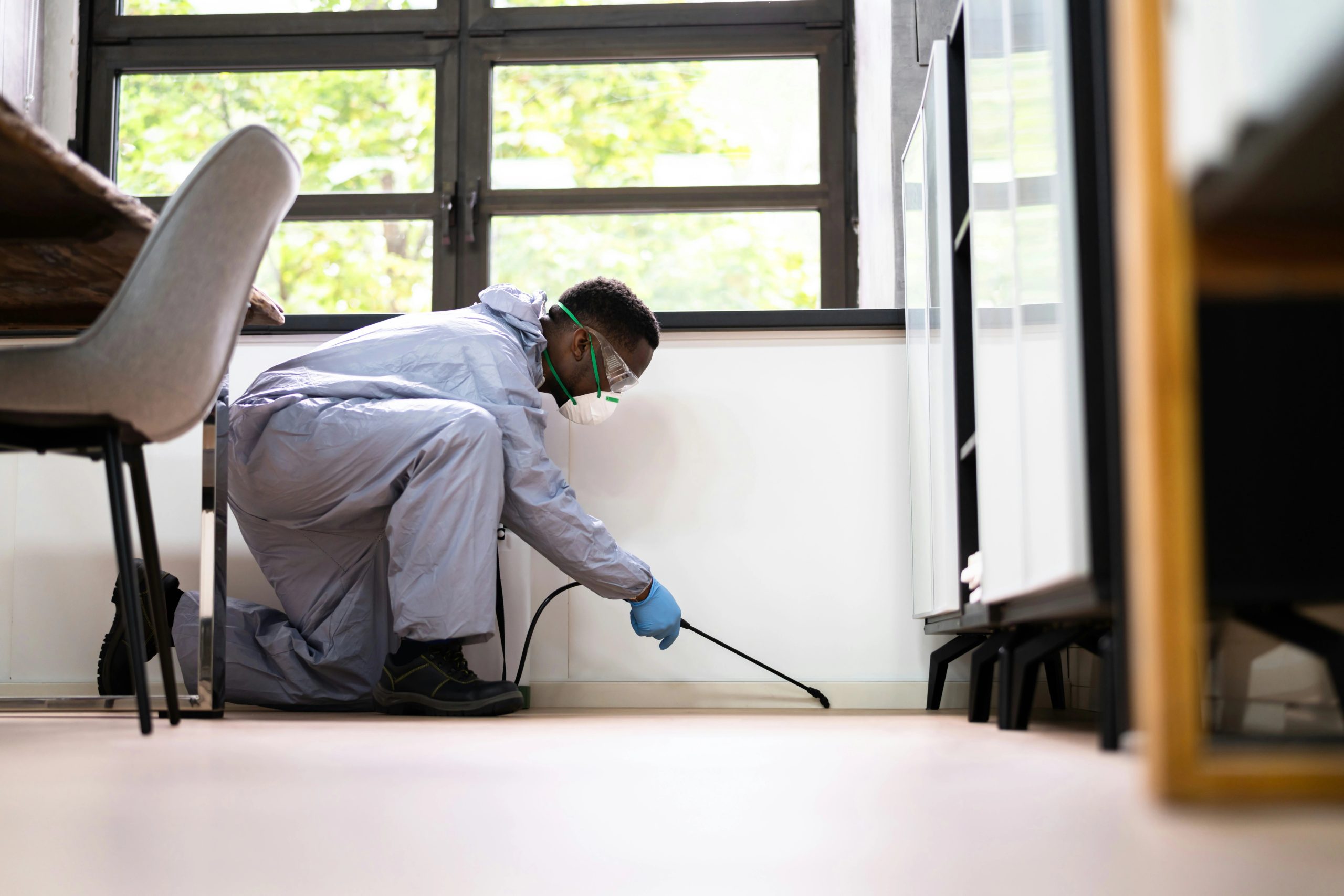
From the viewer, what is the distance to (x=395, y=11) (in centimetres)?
368

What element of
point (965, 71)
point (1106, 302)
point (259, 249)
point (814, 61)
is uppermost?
point (814, 61)

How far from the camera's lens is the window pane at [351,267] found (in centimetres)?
361

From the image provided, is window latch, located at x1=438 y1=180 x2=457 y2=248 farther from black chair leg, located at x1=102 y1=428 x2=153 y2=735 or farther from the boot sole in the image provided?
black chair leg, located at x1=102 y1=428 x2=153 y2=735

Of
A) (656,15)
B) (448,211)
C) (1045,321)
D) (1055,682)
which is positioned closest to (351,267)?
(448,211)

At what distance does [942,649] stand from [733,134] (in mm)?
2020

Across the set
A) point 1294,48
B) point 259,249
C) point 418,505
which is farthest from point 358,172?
point 1294,48

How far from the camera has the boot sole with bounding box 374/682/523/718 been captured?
189cm

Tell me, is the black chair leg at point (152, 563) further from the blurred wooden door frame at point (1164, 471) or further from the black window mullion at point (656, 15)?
the black window mullion at point (656, 15)

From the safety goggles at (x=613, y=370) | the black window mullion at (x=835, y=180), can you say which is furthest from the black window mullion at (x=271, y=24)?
the safety goggles at (x=613, y=370)

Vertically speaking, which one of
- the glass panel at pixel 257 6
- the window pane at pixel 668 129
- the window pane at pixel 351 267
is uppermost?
the glass panel at pixel 257 6

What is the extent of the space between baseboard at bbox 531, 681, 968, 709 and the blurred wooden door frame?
1919 mm

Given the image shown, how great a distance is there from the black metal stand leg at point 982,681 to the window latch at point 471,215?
2270mm

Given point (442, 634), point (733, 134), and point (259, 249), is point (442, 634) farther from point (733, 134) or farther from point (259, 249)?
point (733, 134)

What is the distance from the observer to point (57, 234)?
1.38 metres
